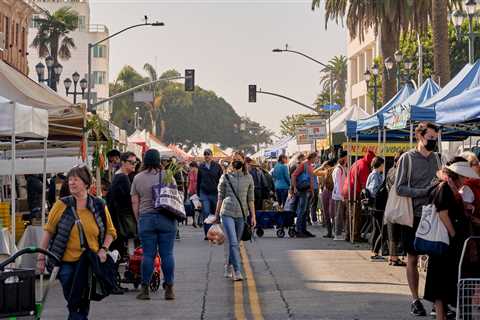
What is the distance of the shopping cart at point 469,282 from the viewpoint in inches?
358

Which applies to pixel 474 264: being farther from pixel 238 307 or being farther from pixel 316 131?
pixel 316 131

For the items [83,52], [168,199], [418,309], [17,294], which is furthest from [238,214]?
[83,52]

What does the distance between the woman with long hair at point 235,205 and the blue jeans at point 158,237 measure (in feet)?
6.80

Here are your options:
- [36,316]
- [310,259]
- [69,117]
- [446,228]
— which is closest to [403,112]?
[310,259]

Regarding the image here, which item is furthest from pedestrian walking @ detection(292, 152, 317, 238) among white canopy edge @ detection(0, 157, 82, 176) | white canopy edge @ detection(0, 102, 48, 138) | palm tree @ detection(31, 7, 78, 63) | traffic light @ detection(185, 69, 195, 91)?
palm tree @ detection(31, 7, 78, 63)

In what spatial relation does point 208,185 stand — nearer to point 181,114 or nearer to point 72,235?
point 72,235

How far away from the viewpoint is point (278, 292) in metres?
13.6

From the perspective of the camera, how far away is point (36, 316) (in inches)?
289

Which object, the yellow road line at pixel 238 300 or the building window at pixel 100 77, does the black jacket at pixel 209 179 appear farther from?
the building window at pixel 100 77

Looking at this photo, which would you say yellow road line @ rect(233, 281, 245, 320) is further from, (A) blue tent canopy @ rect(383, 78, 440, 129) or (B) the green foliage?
(B) the green foliage

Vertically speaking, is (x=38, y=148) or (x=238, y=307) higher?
(x=38, y=148)

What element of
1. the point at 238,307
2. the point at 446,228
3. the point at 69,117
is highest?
the point at 69,117

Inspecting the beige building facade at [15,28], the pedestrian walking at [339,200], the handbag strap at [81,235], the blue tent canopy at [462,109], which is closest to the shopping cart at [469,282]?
the handbag strap at [81,235]

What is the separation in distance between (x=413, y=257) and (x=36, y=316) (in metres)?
5.14
